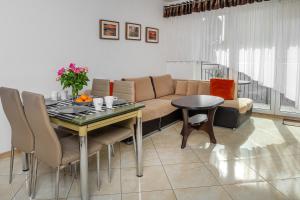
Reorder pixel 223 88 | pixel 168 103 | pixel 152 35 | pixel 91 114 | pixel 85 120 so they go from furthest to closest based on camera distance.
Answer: pixel 152 35 < pixel 223 88 < pixel 168 103 < pixel 91 114 < pixel 85 120

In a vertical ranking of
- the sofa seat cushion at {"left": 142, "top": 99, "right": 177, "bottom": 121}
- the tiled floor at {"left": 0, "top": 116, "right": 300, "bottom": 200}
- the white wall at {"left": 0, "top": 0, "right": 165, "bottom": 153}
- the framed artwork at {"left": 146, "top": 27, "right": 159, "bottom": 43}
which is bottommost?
the tiled floor at {"left": 0, "top": 116, "right": 300, "bottom": 200}

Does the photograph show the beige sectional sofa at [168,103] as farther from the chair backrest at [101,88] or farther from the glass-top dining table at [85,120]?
the glass-top dining table at [85,120]

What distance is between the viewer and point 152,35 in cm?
517

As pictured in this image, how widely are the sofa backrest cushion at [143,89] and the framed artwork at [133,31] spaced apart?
90 centimetres

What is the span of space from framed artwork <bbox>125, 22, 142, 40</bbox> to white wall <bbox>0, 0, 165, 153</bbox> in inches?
3.4

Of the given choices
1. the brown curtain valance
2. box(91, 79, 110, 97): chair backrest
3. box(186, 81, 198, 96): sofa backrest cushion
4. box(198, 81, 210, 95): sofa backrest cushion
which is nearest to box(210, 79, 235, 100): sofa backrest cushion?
box(198, 81, 210, 95): sofa backrest cushion

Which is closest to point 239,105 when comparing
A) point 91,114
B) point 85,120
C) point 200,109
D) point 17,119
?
A: point 200,109

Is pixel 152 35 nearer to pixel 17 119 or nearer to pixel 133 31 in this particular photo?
pixel 133 31

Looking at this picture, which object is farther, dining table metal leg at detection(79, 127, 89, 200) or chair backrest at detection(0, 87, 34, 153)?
chair backrest at detection(0, 87, 34, 153)

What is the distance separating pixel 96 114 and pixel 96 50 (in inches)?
87.7

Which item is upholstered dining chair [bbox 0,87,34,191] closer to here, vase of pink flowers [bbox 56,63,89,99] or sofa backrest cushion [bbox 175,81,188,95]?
vase of pink flowers [bbox 56,63,89,99]

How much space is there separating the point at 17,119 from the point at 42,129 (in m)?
0.41

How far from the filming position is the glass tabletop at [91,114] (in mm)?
1810

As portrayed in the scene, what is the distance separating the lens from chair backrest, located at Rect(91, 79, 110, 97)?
3017mm
